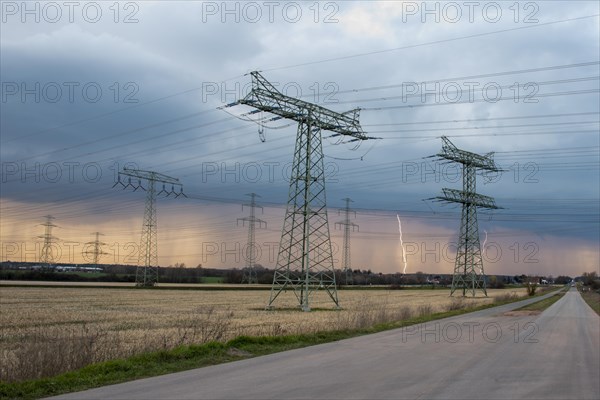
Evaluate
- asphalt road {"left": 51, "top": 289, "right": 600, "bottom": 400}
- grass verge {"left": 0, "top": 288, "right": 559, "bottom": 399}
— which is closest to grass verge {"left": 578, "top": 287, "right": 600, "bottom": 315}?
asphalt road {"left": 51, "top": 289, "right": 600, "bottom": 400}

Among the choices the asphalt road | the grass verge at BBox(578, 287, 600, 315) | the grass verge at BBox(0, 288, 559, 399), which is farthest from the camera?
the grass verge at BBox(578, 287, 600, 315)

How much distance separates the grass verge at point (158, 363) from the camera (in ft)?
36.9

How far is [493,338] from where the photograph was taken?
22.2 m

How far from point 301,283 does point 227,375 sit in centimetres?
2917

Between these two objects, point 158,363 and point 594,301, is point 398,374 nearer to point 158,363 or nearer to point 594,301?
point 158,363

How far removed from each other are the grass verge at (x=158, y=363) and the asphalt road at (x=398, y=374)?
65cm

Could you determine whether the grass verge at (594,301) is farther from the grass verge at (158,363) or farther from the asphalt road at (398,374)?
the grass verge at (158,363)

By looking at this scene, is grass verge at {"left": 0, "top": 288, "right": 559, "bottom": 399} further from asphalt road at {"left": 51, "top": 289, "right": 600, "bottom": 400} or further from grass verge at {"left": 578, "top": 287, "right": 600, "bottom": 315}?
grass verge at {"left": 578, "top": 287, "right": 600, "bottom": 315}

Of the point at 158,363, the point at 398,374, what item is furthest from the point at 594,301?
the point at 158,363

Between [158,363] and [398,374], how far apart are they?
6198 millimetres

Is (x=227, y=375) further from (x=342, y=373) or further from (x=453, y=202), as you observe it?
(x=453, y=202)

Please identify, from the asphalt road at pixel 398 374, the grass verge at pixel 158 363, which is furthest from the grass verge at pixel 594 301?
the grass verge at pixel 158 363

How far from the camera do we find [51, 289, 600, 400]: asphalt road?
1094cm

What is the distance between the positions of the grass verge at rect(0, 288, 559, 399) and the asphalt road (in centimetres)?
65
